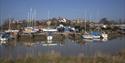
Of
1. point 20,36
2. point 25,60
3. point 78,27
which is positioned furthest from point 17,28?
point 25,60

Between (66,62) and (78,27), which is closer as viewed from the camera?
(66,62)

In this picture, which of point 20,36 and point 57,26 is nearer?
point 20,36

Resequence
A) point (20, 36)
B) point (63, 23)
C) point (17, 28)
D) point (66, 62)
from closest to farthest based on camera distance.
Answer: point (66, 62) → point (20, 36) → point (17, 28) → point (63, 23)

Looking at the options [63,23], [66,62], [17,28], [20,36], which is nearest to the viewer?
[66,62]

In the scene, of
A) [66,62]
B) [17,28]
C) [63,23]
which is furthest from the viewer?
[63,23]

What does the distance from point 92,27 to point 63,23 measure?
2.87 meters

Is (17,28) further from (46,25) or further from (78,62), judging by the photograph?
(78,62)

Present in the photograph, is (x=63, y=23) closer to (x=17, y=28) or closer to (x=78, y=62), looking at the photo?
(x=17, y=28)

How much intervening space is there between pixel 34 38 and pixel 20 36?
113cm

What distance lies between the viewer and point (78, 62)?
599 centimetres

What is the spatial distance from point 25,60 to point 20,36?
15.1m

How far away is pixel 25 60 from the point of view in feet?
20.0

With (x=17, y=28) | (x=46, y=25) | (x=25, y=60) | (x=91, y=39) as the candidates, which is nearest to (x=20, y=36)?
(x=17, y=28)

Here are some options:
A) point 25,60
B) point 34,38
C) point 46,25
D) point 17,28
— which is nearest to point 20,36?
point 34,38
